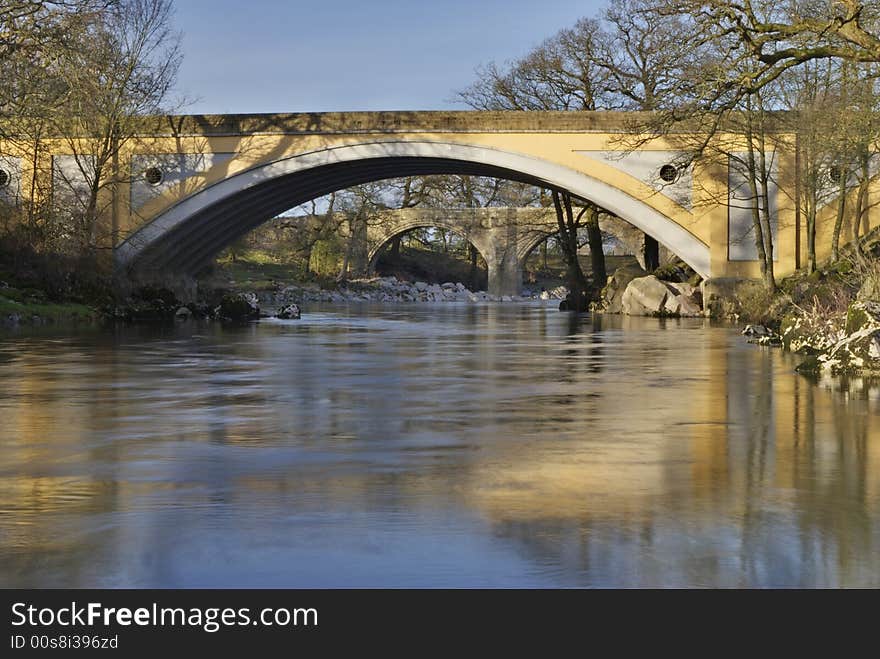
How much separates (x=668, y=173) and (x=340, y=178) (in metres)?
13.7

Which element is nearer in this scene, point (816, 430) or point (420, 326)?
point (816, 430)

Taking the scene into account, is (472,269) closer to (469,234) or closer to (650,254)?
(469,234)

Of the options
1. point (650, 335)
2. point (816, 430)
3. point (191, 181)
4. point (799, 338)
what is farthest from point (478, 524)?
point (191, 181)

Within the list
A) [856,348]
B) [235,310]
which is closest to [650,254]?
[235,310]

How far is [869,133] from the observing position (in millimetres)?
23109

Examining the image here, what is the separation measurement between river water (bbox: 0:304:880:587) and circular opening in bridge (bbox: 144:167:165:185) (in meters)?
25.6

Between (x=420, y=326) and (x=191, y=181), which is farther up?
(x=191, y=181)

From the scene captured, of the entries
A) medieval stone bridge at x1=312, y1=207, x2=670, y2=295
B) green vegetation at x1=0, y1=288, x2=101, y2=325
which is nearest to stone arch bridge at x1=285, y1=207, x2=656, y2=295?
medieval stone bridge at x1=312, y1=207, x2=670, y2=295

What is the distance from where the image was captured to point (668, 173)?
3956 centimetres

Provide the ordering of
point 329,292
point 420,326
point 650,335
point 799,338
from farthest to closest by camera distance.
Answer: point 329,292 < point 420,326 < point 650,335 < point 799,338

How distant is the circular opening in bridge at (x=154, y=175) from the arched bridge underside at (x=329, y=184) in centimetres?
125

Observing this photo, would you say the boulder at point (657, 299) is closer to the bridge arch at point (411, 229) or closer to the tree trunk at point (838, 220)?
the tree trunk at point (838, 220)
